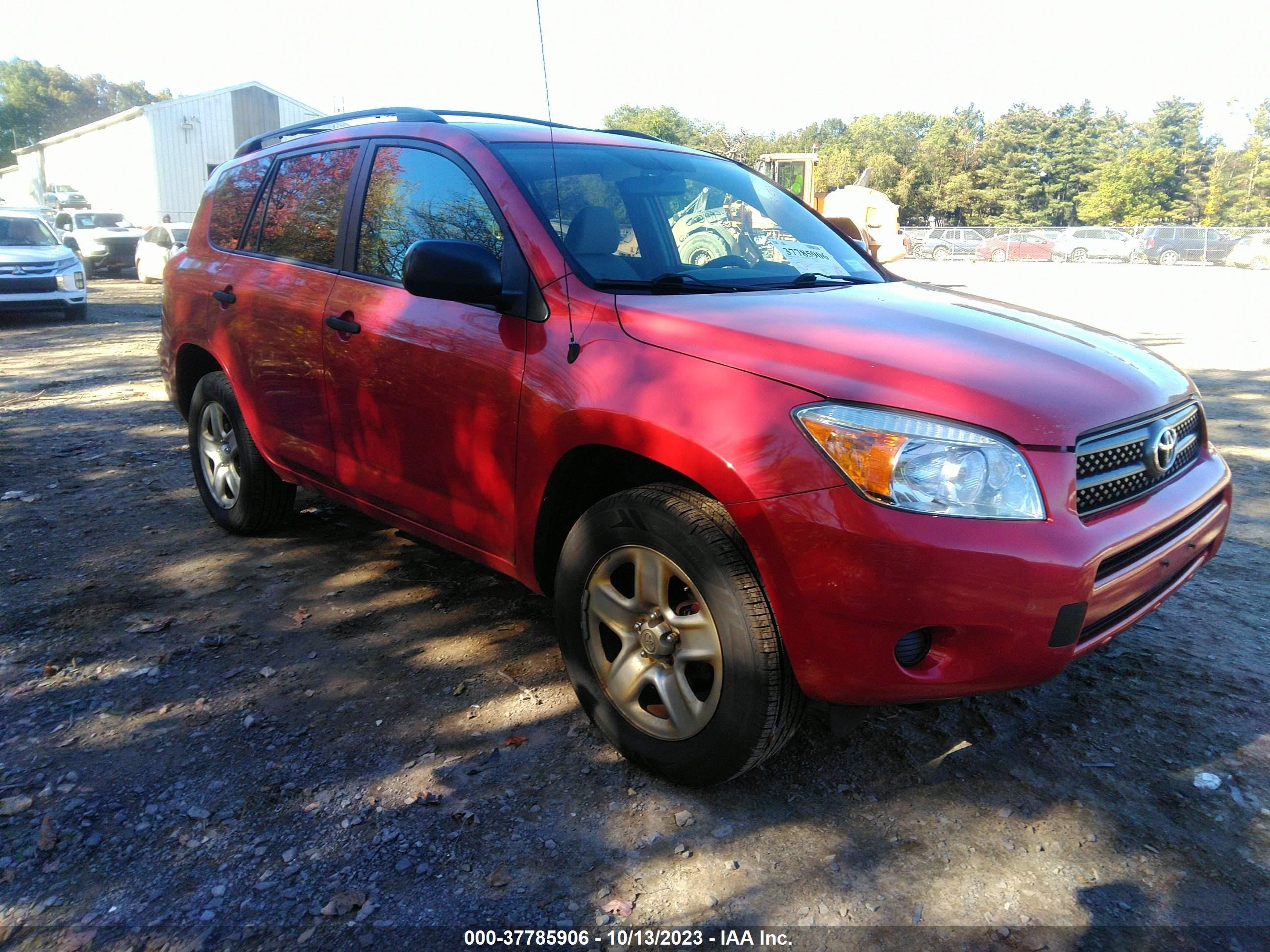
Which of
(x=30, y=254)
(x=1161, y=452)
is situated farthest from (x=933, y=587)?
(x=30, y=254)

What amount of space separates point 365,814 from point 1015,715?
206 centimetres

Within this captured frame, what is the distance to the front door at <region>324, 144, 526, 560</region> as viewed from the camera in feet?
9.80

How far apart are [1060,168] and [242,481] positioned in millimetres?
94055

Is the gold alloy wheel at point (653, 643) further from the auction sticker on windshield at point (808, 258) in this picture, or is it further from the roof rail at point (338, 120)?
the roof rail at point (338, 120)

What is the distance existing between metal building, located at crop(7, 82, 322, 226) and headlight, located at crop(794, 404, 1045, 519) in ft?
134

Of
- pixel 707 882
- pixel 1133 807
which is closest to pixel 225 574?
pixel 707 882

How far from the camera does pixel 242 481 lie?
14.7 ft

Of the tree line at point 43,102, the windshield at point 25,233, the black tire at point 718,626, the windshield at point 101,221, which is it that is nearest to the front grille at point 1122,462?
the black tire at point 718,626

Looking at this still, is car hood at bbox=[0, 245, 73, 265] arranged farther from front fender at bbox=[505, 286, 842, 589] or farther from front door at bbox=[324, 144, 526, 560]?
front fender at bbox=[505, 286, 842, 589]

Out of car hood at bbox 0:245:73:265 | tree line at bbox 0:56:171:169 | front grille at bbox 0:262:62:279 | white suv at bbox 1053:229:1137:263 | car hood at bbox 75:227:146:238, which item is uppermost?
tree line at bbox 0:56:171:169

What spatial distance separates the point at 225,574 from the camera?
432cm

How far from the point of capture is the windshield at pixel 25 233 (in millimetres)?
14820

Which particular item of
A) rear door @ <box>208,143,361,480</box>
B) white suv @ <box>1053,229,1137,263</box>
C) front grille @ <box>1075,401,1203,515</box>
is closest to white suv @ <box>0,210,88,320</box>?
rear door @ <box>208,143,361,480</box>

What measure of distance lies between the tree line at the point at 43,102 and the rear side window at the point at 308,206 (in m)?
109
